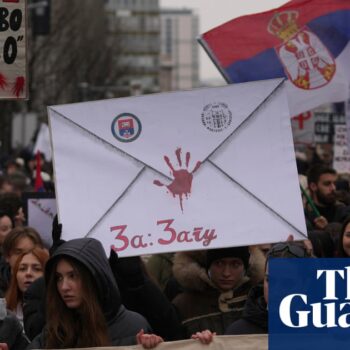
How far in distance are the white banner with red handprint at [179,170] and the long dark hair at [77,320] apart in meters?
1.15

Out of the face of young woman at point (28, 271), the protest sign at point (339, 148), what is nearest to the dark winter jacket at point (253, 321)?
the face of young woman at point (28, 271)

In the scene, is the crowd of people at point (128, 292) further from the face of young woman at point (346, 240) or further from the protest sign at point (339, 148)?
the protest sign at point (339, 148)

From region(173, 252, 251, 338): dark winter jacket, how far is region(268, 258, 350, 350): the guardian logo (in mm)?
1856

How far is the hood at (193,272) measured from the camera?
23.2ft

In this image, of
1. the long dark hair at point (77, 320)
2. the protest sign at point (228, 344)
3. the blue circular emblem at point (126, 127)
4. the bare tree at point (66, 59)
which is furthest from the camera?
the bare tree at point (66, 59)

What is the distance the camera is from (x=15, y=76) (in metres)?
6.94

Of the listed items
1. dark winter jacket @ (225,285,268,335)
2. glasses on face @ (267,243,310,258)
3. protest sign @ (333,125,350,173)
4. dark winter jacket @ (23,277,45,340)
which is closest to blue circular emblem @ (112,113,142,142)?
dark winter jacket @ (23,277,45,340)

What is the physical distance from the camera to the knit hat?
702 cm

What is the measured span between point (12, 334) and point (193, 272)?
1.50 metres

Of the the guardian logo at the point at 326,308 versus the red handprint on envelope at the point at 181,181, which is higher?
the red handprint on envelope at the point at 181,181

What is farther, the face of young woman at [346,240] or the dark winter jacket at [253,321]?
the face of young woman at [346,240]

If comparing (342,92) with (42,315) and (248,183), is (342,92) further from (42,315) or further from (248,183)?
(42,315)

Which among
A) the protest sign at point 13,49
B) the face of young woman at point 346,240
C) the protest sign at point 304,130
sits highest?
the protest sign at point 304,130

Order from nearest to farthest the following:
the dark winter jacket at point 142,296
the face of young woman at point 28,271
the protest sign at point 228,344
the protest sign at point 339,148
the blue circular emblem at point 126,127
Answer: the protest sign at point 228,344, the dark winter jacket at point 142,296, the blue circular emblem at point 126,127, the face of young woman at point 28,271, the protest sign at point 339,148
